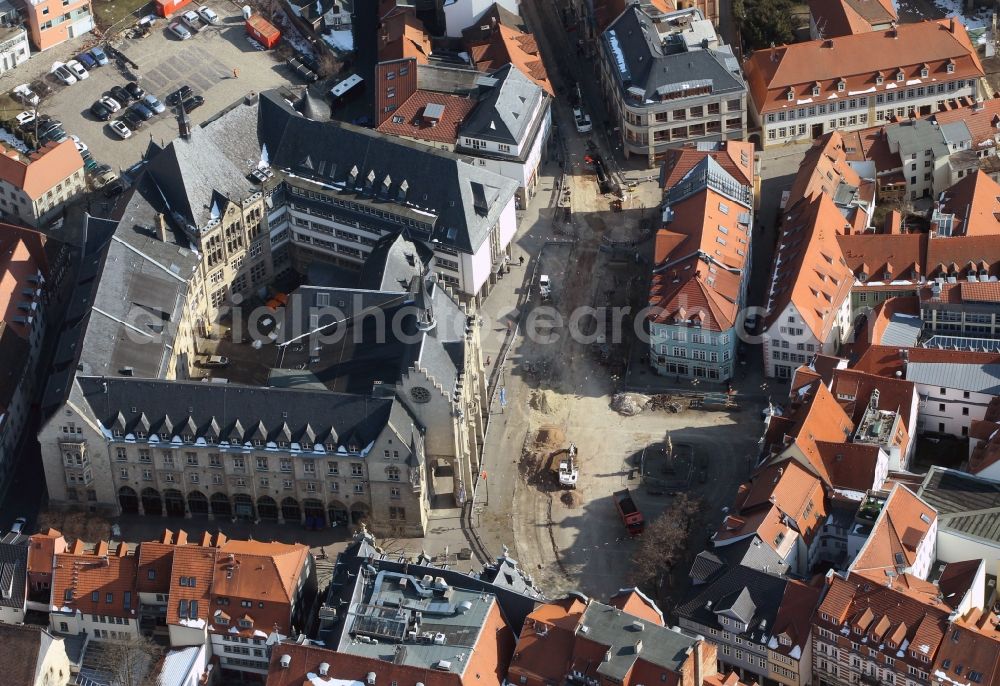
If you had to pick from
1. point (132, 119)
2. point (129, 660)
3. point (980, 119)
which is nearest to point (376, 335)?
point (129, 660)

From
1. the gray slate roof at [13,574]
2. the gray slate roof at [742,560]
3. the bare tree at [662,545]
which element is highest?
the gray slate roof at [742,560]

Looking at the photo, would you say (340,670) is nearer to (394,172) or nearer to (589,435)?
(589,435)

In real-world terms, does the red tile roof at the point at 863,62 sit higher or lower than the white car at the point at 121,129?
higher

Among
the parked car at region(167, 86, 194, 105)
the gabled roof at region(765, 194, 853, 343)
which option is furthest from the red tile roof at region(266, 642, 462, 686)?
the parked car at region(167, 86, 194, 105)

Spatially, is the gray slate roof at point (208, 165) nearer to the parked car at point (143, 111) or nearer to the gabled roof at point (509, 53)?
the parked car at point (143, 111)

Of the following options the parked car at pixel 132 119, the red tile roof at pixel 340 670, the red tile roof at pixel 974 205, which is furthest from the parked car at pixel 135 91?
the red tile roof at pixel 340 670

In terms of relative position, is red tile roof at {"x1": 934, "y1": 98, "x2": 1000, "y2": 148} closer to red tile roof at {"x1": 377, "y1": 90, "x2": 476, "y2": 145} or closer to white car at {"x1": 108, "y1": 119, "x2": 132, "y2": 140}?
red tile roof at {"x1": 377, "y1": 90, "x2": 476, "y2": 145}
